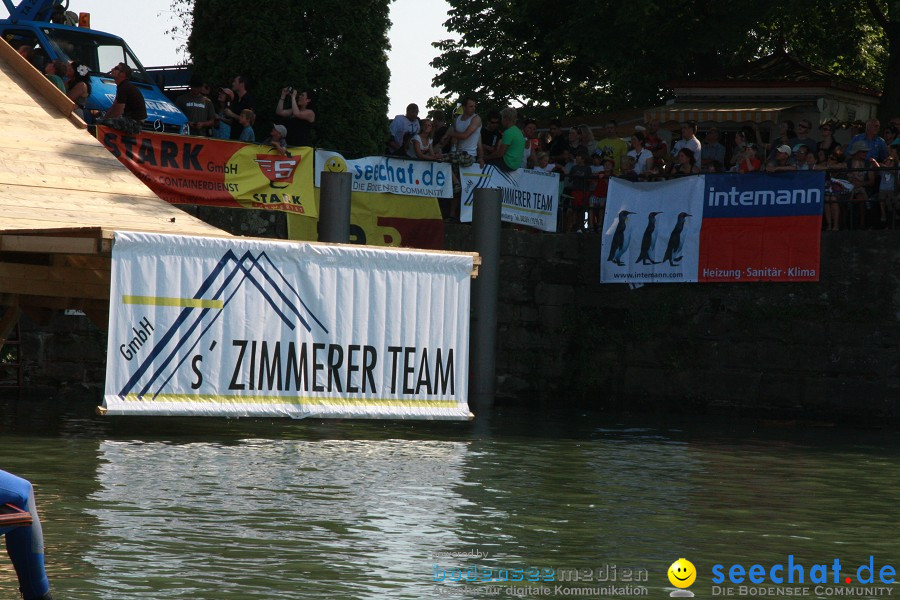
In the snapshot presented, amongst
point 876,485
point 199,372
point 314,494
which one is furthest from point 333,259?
point 876,485

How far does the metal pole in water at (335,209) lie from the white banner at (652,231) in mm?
Result: 4834

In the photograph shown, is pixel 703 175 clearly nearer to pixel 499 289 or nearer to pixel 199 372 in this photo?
pixel 499 289

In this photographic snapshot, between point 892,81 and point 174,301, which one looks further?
point 892,81

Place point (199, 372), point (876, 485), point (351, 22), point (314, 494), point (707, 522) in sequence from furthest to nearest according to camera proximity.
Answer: point (351, 22) → point (199, 372) → point (876, 485) → point (314, 494) → point (707, 522)

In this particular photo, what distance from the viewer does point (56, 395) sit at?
20422 millimetres

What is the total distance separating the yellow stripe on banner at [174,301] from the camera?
14524mm

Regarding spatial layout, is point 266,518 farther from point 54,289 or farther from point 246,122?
point 246,122

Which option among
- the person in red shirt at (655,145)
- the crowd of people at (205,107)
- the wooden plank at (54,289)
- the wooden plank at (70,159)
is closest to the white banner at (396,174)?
the crowd of people at (205,107)

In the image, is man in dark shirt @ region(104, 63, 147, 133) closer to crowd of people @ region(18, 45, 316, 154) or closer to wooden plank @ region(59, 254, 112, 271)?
crowd of people @ region(18, 45, 316, 154)

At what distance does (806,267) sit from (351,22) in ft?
37.0

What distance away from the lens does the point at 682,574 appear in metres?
8.41

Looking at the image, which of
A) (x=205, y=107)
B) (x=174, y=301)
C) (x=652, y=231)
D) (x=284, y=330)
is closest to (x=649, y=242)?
(x=652, y=231)

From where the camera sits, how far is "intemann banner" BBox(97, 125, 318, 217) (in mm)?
18703

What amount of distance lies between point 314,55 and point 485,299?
9172 millimetres
